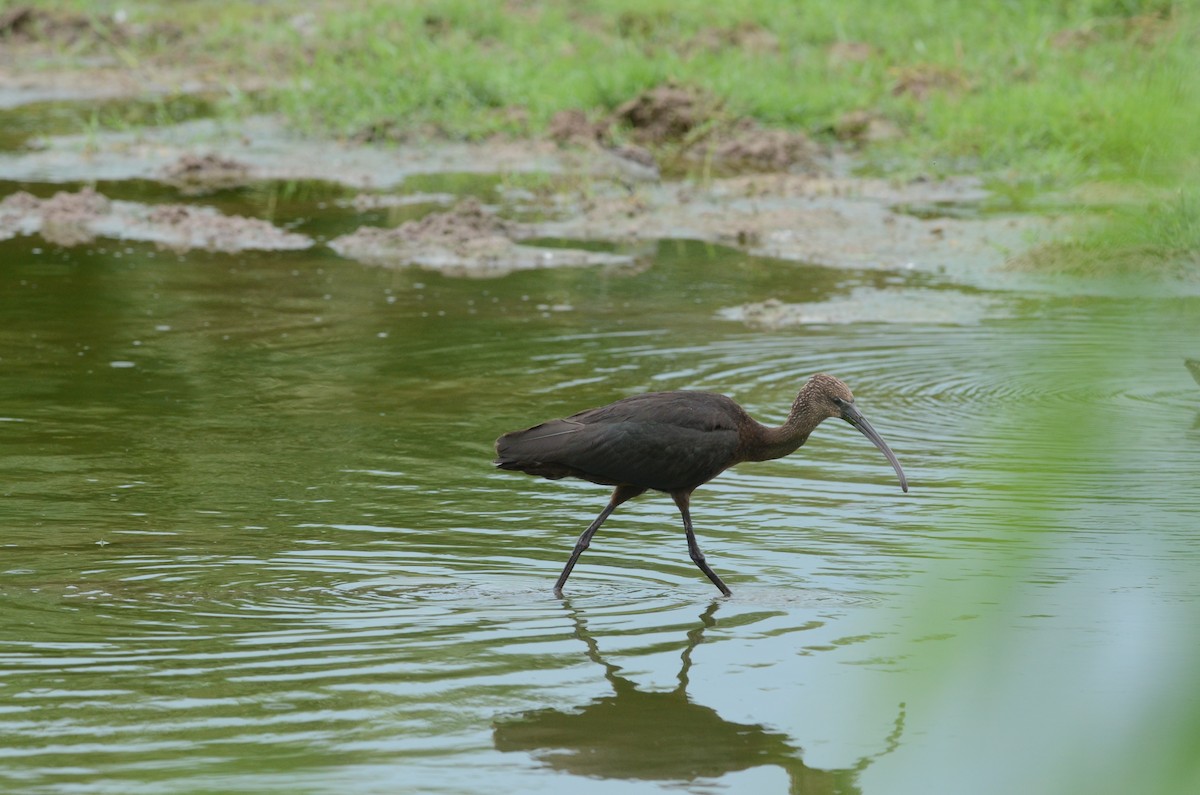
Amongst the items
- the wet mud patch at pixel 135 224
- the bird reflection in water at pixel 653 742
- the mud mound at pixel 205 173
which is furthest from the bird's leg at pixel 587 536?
the mud mound at pixel 205 173

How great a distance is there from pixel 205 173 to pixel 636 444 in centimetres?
1136

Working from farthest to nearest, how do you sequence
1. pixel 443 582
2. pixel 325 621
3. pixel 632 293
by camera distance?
pixel 632 293
pixel 443 582
pixel 325 621

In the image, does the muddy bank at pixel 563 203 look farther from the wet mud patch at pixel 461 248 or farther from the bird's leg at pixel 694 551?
the bird's leg at pixel 694 551

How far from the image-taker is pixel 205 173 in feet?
52.6

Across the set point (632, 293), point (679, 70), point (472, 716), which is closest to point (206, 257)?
point (632, 293)

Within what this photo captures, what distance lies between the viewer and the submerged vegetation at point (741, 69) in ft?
51.9

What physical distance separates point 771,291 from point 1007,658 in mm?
10225

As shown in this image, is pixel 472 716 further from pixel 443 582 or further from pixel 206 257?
pixel 206 257

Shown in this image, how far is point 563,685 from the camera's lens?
199 inches

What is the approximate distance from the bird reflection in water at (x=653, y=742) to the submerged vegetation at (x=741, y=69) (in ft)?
31.2

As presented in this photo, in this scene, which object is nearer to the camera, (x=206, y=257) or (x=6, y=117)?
(x=206, y=257)

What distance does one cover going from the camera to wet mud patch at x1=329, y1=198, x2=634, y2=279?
41.2 ft

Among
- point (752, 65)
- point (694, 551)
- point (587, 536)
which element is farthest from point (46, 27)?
point (694, 551)

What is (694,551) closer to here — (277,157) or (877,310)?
(877,310)
